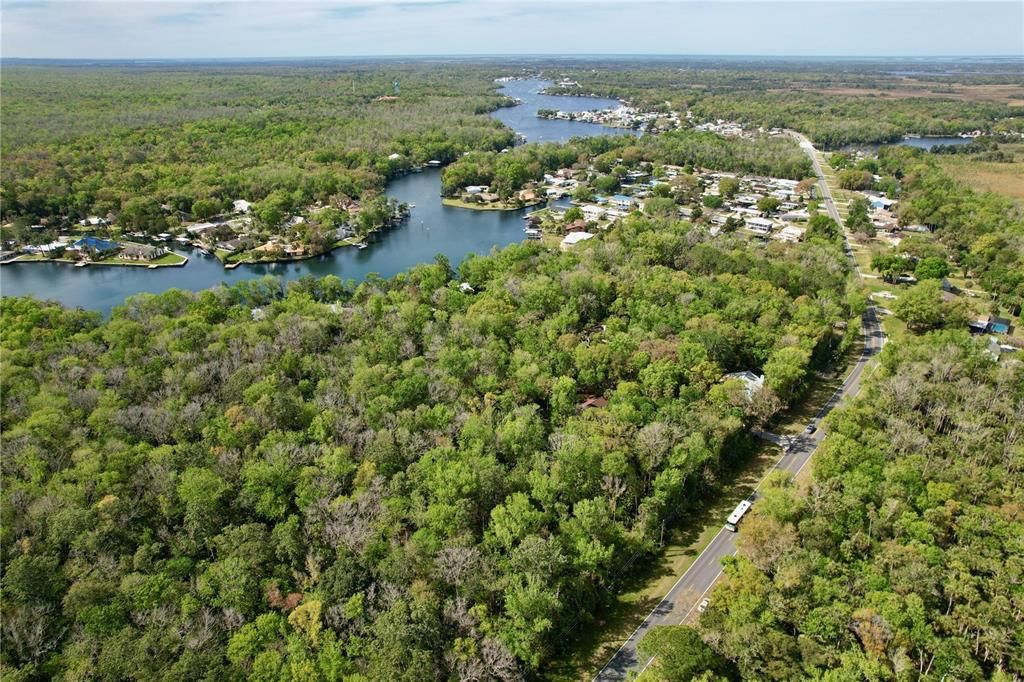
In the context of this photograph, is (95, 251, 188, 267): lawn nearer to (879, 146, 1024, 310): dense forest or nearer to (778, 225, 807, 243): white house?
(778, 225, 807, 243): white house

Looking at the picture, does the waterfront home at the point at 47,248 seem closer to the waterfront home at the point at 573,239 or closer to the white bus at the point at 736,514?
the waterfront home at the point at 573,239

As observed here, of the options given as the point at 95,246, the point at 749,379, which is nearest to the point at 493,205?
the point at 95,246

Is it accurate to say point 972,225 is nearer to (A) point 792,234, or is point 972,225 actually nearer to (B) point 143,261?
(A) point 792,234

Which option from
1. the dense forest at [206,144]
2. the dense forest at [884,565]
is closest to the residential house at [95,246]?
the dense forest at [206,144]

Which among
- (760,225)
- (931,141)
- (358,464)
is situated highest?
(931,141)

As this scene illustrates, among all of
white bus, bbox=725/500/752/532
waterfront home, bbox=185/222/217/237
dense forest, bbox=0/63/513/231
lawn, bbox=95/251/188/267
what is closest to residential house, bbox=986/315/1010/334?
white bus, bbox=725/500/752/532

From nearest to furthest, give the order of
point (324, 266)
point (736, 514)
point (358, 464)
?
point (358, 464) < point (736, 514) < point (324, 266)

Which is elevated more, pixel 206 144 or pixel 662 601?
pixel 206 144

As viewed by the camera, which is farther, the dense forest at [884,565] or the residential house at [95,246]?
the residential house at [95,246]
